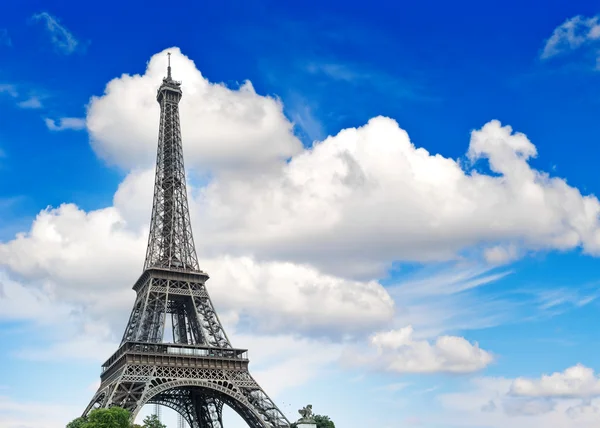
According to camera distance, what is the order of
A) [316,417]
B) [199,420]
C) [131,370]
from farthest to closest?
[199,420]
[316,417]
[131,370]

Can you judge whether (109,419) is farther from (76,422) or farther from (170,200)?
(170,200)

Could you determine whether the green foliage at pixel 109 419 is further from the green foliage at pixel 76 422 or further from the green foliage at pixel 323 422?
the green foliage at pixel 323 422

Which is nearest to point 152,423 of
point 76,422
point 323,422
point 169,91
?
point 76,422

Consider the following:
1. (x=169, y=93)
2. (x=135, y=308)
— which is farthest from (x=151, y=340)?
(x=169, y=93)

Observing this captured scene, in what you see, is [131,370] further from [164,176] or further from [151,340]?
[164,176]

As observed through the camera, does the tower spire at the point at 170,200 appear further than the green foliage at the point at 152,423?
Yes

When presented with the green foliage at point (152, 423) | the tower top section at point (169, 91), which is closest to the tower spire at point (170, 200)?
the tower top section at point (169, 91)

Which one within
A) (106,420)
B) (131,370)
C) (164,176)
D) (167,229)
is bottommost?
(106,420)

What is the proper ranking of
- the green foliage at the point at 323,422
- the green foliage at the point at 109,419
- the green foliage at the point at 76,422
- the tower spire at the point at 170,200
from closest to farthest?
1. the green foliage at the point at 109,419
2. the green foliage at the point at 76,422
3. the green foliage at the point at 323,422
4. the tower spire at the point at 170,200

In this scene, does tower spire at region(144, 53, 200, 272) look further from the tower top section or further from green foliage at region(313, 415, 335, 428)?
green foliage at region(313, 415, 335, 428)
